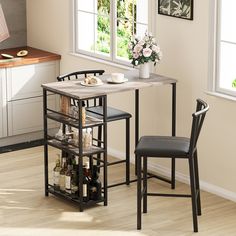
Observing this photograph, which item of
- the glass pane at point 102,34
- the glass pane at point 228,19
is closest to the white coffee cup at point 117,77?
the glass pane at point 228,19

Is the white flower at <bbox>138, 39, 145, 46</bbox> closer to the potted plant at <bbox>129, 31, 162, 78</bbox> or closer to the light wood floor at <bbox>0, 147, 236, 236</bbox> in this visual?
the potted plant at <bbox>129, 31, 162, 78</bbox>

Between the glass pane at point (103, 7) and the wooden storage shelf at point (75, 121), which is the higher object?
the glass pane at point (103, 7)

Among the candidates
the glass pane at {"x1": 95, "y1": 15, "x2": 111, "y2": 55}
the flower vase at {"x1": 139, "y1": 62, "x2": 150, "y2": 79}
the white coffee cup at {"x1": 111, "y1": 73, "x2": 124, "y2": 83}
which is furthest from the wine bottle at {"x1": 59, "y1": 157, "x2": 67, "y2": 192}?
the glass pane at {"x1": 95, "y1": 15, "x2": 111, "y2": 55}

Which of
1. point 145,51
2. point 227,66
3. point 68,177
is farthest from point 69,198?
point 227,66

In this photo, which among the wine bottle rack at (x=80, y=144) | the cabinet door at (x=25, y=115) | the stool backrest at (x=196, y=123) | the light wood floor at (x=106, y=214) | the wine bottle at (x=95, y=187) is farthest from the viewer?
the cabinet door at (x=25, y=115)

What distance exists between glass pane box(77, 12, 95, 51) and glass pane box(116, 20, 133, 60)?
0.42 m

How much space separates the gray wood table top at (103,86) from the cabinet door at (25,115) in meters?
1.52

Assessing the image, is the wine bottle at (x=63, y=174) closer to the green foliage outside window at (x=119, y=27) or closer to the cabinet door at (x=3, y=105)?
the green foliage outside window at (x=119, y=27)

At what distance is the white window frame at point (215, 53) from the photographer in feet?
20.8

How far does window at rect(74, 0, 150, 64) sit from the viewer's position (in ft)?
23.7

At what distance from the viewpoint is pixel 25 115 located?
8031 millimetres

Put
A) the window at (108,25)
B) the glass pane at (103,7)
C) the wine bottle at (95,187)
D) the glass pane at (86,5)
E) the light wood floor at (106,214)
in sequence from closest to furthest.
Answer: the light wood floor at (106,214) < the wine bottle at (95,187) < the window at (108,25) < the glass pane at (103,7) < the glass pane at (86,5)

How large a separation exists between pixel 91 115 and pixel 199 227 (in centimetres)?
125

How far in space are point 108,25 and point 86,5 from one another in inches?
14.7
